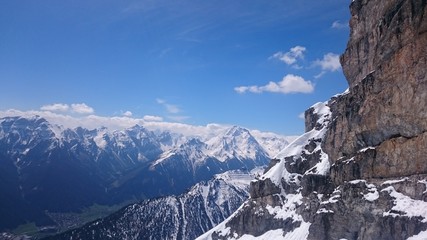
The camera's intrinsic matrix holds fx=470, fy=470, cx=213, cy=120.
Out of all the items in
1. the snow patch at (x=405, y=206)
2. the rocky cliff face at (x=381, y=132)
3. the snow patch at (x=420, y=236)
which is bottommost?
the snow patch at (x=420, y=236)

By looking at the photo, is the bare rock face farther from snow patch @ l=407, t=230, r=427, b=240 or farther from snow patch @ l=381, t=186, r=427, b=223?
snow patch @ l=407, t=230, r=427, b=240

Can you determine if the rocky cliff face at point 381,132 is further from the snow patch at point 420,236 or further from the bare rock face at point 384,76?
the snow patch at point 420,236

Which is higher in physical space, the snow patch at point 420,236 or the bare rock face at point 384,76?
the bare rock face at point 384,76

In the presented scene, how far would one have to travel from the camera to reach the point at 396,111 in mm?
139250

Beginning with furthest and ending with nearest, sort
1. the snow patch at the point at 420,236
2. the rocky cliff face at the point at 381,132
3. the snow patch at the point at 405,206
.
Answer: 1. the snow patch at the point at 405,206
2. the rocky cliff face at the point at 381,132
3. the snow patch at the point at 420,236

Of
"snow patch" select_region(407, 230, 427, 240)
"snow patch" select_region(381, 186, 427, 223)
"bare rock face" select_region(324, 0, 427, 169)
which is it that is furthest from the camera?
"snow patch" select_region(381, 186, 427, 223)

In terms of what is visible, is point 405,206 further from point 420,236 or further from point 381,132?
point 381,132

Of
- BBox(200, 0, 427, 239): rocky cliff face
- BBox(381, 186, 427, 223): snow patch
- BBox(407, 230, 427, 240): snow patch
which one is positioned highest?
BBox(200, 0, 427, 239): rocky cliff face

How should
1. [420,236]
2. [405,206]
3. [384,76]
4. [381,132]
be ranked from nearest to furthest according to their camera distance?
[420,236] < [405,206] < [384,76] < [381,132]

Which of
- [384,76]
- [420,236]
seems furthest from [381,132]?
[420,236]

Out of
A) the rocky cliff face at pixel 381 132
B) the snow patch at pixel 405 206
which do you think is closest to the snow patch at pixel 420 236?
the rocky cliff face at pixel 381 132

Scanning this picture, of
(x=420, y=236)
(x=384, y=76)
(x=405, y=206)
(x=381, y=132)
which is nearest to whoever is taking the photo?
(x=420, y=236)

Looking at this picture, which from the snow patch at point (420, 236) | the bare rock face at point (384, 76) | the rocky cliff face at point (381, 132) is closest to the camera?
the snow patch at point (420, 236)

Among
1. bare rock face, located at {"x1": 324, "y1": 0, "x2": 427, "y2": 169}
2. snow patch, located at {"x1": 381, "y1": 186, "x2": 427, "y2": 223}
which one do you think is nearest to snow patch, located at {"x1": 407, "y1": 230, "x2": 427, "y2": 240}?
snow patch, located at {"x1": 381, "y1": 186, "x2": 427, "y2": 223}
